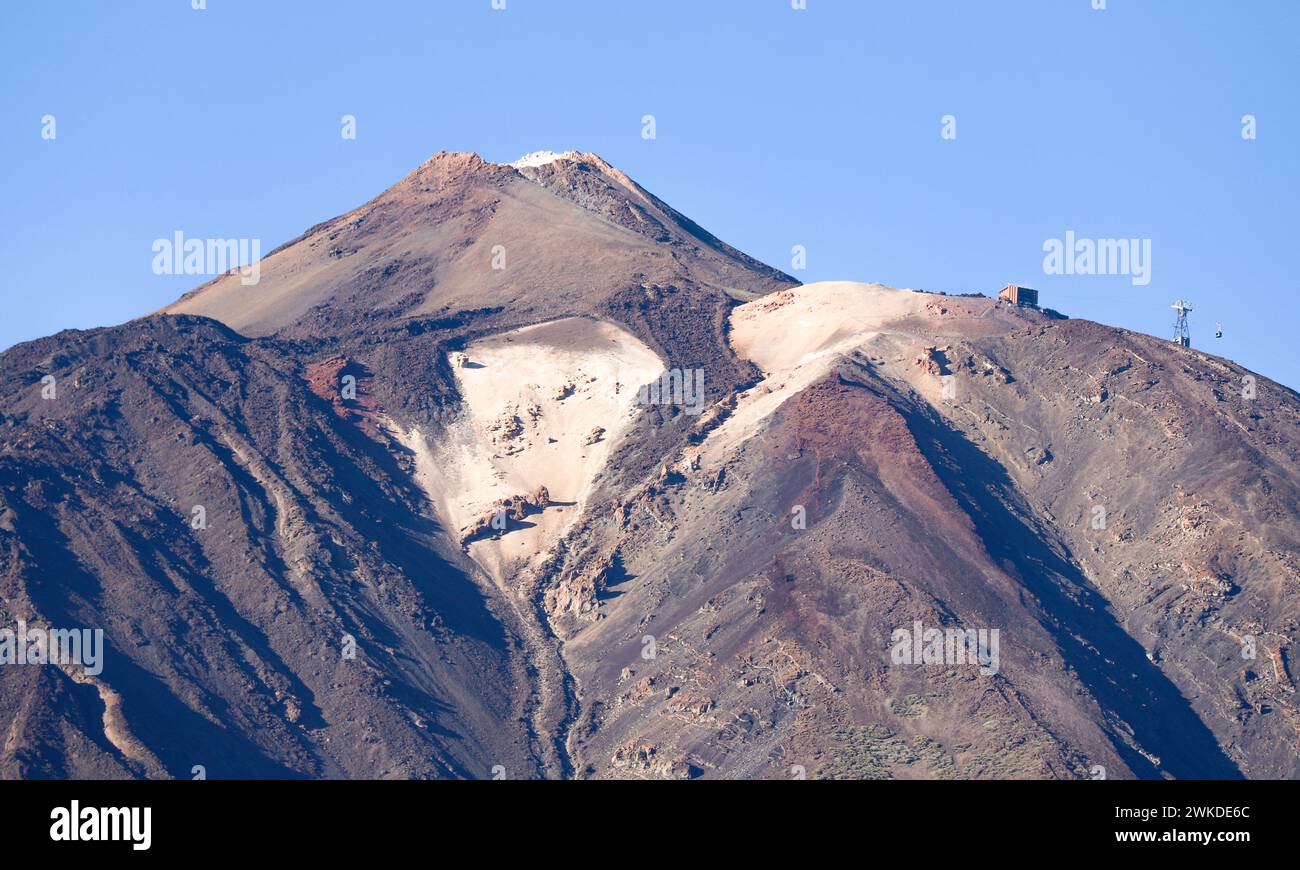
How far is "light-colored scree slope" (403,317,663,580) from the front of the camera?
10562 centimetres

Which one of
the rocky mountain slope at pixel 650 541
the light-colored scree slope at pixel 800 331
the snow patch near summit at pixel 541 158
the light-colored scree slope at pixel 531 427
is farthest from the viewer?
the snow patch near summit at pixel 541 158

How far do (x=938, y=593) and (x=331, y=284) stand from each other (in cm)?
6845

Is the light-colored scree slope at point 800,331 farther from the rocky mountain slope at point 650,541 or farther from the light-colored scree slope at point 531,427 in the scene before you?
the light-colored scree slope at point 531,427

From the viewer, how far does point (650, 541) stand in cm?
10038

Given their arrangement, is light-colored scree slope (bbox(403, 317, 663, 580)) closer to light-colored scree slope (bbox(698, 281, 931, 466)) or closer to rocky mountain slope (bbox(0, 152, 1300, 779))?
rocky mountain slope (bbox(0, 152, 1300, 779))

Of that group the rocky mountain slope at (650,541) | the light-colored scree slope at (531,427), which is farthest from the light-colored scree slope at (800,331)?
the light-colored scree slope at (531,427)

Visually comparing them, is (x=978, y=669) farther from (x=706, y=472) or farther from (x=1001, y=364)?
(x=1001, y=364)

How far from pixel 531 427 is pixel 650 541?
16014 mm

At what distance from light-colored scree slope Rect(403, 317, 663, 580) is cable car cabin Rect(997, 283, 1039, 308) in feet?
88.0

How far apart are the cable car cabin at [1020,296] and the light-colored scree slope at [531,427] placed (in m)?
26.8

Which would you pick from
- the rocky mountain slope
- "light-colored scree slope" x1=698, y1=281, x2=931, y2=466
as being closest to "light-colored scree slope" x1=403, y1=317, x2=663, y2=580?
the rocky mountain slope

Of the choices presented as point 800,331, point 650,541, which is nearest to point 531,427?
point 650,541

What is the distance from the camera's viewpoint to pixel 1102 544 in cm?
10194

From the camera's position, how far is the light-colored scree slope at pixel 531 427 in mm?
105625
